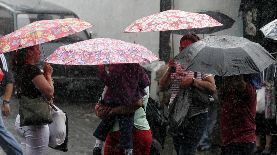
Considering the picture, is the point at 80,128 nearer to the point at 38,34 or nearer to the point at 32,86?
the point at 32,86

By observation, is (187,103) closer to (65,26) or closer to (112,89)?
(112,89)

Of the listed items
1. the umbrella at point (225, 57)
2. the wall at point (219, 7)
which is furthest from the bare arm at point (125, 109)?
the wall at point (219, 7)

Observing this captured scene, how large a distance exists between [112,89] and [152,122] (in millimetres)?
1286

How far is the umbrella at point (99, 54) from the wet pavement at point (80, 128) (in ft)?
10.9

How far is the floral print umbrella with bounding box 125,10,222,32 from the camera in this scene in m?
4.97

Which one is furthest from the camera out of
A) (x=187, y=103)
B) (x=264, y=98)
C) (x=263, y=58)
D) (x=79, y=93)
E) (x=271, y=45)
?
(x=79, y=93)

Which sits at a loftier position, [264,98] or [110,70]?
[110,70]

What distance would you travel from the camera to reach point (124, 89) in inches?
174

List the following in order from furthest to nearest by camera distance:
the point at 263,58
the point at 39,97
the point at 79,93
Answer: the point at 79,93 → the point at 39,97 → the point at 263,58

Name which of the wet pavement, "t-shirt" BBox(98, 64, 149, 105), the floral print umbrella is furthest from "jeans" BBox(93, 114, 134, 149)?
the wet pavement

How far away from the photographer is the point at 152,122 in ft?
18.5

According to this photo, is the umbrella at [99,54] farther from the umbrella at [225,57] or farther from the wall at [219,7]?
the wall at [219,7]

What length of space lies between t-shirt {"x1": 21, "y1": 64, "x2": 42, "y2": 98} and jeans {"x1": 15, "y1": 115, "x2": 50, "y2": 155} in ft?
1.04

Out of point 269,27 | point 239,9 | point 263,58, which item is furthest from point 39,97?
point 239,9
